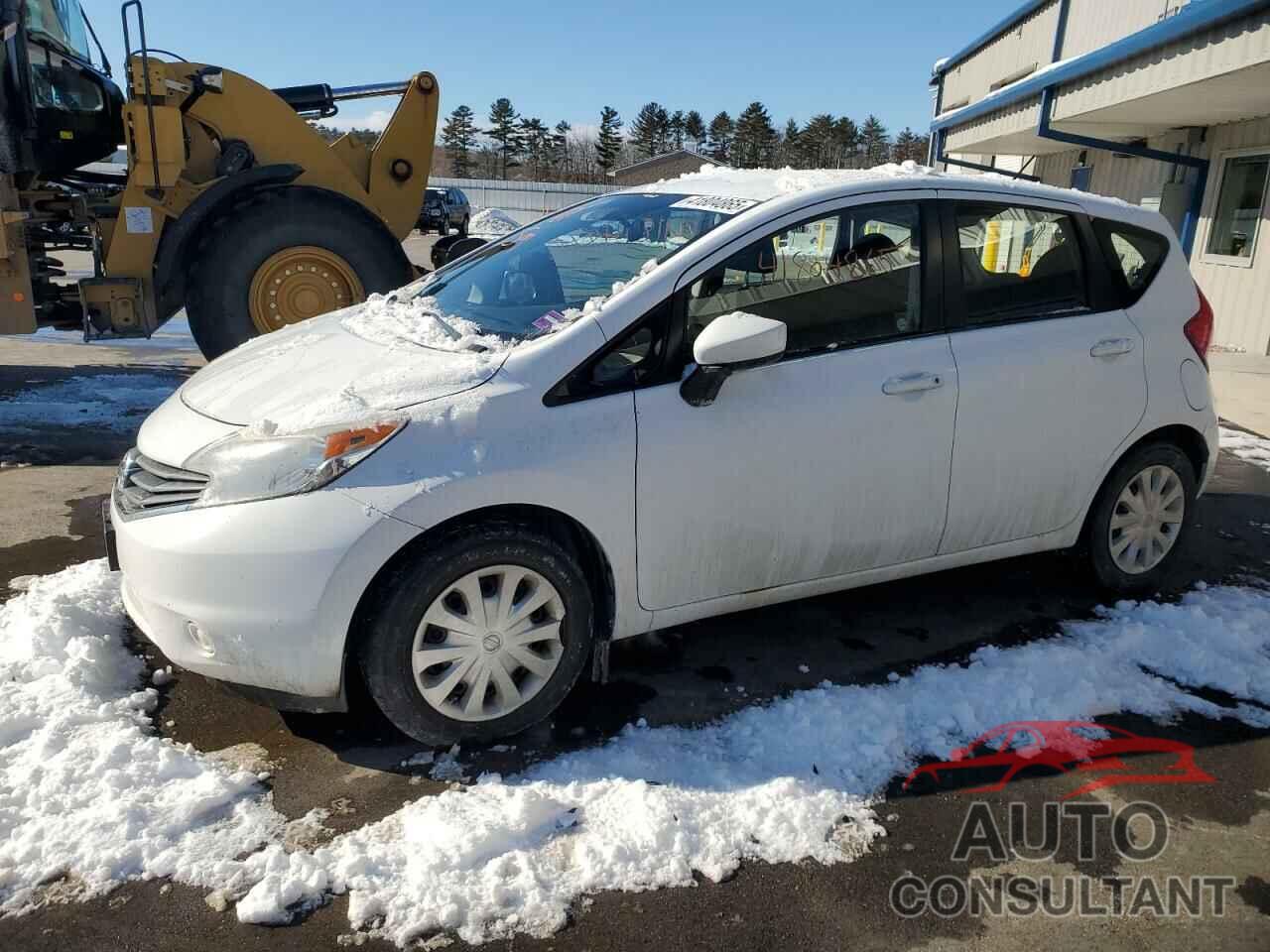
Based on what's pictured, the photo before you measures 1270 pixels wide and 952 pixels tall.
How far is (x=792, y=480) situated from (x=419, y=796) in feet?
5.12

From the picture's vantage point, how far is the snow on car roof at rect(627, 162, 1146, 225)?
11.5ft

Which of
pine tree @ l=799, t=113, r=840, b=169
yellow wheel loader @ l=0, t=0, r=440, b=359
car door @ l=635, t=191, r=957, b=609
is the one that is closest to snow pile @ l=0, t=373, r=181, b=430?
yellow wheel loader @ l=0, t=0, r=440, b=359

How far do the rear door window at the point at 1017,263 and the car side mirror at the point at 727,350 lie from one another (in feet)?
3.39

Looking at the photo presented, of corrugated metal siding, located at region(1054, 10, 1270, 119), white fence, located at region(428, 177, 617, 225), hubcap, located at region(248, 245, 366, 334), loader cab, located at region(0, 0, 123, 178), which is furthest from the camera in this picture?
white fence, located at region(428, 177, 617, 225)

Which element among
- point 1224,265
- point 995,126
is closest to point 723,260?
point 1224,265

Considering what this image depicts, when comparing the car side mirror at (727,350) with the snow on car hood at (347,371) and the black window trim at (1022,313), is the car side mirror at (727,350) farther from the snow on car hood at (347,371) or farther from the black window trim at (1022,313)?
the black window trim at (1022,313)

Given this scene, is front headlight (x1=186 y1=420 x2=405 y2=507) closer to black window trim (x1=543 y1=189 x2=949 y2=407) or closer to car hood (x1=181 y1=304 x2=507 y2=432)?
car hood (x1=181 y1=304 x2=507 y2=432)

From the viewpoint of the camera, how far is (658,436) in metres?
2.98

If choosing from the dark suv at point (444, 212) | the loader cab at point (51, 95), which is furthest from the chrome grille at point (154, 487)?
the dark suv at point (444, 212)

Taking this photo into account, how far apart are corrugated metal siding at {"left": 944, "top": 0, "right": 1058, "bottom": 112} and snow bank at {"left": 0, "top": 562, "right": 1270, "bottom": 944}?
56.1 ft

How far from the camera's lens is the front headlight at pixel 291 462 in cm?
267

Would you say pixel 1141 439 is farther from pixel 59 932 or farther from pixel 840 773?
pixel 59 932

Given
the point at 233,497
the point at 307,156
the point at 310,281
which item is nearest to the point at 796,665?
the point at 233,497

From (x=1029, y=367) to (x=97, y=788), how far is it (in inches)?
135
